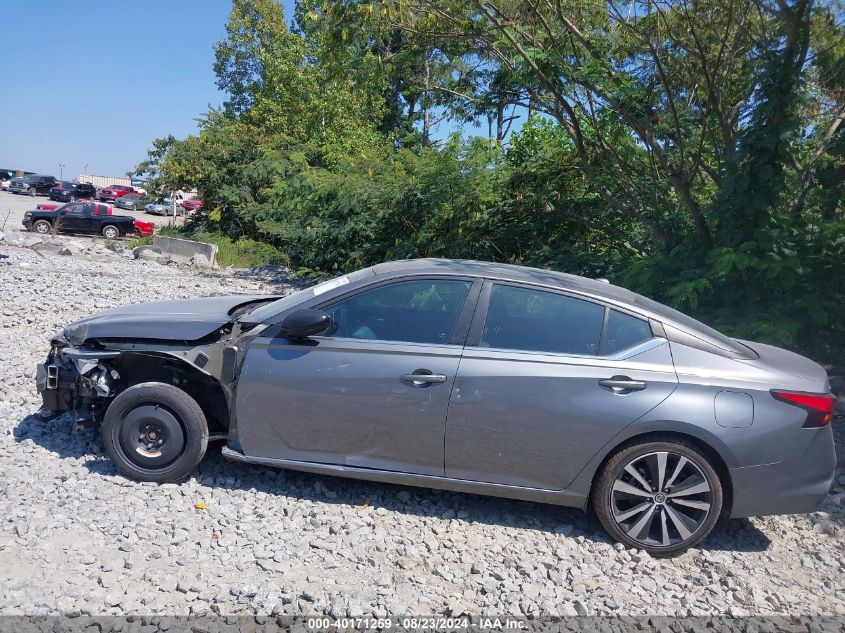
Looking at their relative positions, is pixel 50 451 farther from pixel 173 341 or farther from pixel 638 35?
pixel 638 35

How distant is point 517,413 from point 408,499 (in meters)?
1.07

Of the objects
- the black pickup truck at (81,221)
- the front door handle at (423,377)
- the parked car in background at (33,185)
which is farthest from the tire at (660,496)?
the parked car in background at (33,185)

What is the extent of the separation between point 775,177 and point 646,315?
12.7 feet

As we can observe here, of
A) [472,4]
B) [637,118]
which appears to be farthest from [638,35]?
[472,4]

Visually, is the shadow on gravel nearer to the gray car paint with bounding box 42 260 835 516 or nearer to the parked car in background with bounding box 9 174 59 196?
the gray car paint with bounding box 42 260 835 516

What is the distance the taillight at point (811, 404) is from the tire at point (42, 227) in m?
28.7

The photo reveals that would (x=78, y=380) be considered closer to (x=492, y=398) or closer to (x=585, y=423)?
(x=492, y=398)

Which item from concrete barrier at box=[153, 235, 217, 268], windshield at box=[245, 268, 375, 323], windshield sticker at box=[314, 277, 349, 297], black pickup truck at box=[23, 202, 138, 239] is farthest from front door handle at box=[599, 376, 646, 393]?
black pickup truck at box=[23, 202, 138, 239]

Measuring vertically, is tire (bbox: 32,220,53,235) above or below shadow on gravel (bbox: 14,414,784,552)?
above

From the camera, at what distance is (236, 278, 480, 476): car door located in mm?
4266

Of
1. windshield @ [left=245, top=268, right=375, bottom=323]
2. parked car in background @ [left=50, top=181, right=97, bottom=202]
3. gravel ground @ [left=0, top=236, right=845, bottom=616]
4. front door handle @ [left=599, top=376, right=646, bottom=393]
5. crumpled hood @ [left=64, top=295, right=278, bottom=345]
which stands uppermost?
parked car in background @ [left=50, top=181, right=97, bottom=202]

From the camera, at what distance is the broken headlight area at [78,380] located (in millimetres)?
4711

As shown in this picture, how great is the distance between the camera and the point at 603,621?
359 centimetres

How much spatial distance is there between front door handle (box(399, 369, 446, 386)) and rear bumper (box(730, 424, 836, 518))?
181 cm
